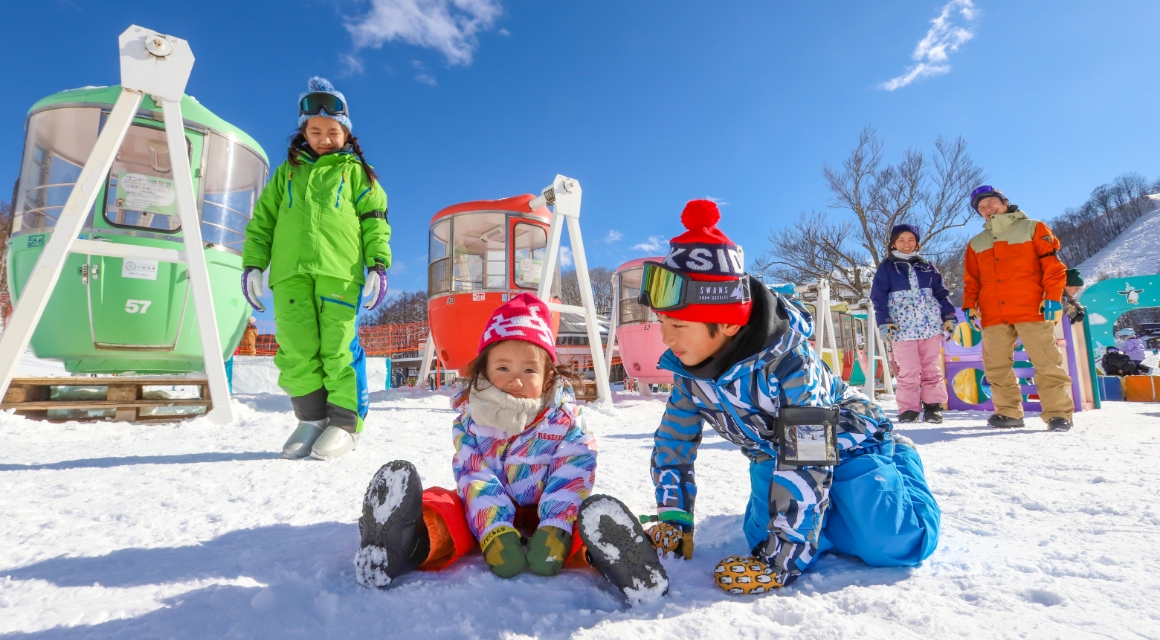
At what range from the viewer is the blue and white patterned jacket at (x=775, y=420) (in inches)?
44.6

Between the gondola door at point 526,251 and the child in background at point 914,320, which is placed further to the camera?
the gondola door at point 526,251

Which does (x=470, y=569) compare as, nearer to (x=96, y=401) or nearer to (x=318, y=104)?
(x=318, y=104)

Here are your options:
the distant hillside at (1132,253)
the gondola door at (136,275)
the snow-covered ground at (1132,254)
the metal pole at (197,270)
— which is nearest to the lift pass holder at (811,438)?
the metal pole at (197,270)

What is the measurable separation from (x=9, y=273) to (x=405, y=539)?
4.41 metres

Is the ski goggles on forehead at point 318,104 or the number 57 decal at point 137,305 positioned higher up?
the ski goggles on forehead at point 318,104

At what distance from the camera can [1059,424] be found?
367cm

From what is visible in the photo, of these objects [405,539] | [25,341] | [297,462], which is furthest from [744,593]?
[25,341]

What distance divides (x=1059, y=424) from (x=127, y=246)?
5.82 m

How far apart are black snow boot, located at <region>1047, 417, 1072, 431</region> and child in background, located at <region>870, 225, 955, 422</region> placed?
752 millimetres

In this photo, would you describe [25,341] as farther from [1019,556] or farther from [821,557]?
[1019,556]

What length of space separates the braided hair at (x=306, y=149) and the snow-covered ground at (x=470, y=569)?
55.7 inches

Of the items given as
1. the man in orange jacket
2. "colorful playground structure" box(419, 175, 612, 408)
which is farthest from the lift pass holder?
"colorful playground structure" box(419, 175, 612, 408)

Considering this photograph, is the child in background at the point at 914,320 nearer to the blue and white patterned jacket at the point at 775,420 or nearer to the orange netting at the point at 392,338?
the blue and white patterned jacket at the point at 775,420

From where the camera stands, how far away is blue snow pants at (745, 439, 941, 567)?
1.19 m
